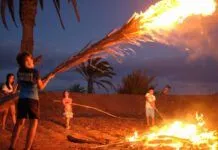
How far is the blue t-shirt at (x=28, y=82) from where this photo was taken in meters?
8.66

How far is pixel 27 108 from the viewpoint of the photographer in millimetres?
8766

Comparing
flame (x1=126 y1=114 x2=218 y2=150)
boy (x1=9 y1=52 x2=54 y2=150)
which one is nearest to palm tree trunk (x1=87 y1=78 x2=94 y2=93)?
flame (x1=126 y1=114 x2=218 y2=150)

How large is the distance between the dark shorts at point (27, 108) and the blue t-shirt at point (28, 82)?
0.23 feet

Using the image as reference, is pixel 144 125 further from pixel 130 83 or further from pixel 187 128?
pixel 130 83

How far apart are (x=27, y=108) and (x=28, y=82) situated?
0.44 m

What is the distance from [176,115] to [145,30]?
15.3 metres

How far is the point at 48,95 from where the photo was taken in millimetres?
25562

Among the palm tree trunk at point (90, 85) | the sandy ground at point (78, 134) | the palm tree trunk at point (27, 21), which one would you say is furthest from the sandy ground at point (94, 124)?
the palm tree trunk at point (90, 85)

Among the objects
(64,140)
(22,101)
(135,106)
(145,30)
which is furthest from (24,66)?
(135,106)

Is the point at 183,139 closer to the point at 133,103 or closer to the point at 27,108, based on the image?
the point at 27,108

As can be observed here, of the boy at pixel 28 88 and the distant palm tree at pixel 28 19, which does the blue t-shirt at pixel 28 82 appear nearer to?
the boy at pixel 28 88

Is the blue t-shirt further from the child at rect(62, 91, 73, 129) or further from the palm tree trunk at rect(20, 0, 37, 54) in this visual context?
the palm tree trunk at rect(20, 0, 37, 54)

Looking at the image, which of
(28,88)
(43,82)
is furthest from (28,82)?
(43,82)

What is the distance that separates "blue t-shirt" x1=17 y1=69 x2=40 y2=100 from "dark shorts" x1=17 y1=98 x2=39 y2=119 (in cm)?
7
